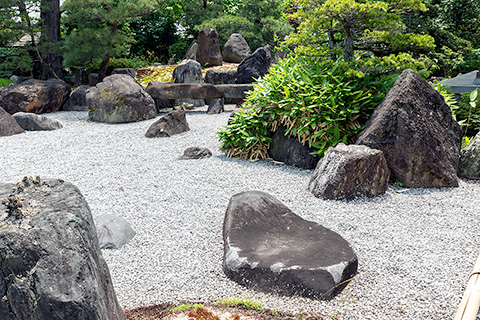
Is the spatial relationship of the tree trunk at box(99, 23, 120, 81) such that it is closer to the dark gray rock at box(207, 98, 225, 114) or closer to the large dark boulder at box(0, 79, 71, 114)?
the large dark boulder at box(0, 79, 71, 114)

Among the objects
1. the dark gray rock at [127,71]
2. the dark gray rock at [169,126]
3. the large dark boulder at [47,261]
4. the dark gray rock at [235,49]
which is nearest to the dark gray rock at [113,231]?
the large dark boulder at [47,261]

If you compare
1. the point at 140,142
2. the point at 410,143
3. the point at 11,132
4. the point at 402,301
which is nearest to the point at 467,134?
the point at 410,143

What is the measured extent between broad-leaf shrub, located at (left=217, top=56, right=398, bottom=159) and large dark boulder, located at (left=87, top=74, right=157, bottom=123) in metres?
3.72

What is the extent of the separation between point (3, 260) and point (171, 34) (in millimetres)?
17117

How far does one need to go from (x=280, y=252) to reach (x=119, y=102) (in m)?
7.05

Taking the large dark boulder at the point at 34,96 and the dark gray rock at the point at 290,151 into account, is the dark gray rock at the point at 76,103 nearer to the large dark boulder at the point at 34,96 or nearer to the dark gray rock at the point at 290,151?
the large dark boulder at the point at 34,96

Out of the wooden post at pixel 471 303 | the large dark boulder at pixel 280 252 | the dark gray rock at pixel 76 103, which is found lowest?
the dark gray rock at pixel 76 103

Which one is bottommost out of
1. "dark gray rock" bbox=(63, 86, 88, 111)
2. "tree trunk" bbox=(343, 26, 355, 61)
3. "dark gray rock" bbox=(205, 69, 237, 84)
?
"dark gray rock" bbox=(63, 86, 88, 111)

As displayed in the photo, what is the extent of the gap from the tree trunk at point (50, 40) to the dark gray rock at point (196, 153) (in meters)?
8.73

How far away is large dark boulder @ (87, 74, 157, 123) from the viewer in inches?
345

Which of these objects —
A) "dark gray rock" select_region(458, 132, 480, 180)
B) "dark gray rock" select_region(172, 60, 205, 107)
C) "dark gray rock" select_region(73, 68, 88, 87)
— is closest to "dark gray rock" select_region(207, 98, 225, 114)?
"dark gray rock" select_region(172, 60, 205, 107)

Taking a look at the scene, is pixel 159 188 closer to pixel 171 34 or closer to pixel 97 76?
pixel 97 76

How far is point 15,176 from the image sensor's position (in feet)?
16.9

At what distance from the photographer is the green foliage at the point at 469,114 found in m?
5.68
